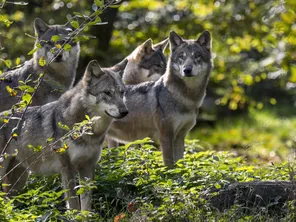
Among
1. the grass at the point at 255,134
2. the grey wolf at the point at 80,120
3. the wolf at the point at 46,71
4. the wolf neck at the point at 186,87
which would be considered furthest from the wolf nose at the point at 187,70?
the grass at the point at 255,134

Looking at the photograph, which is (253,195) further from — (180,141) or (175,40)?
(175,40)

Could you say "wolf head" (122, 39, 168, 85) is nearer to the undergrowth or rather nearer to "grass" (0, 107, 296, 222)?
"grass" (0, 107, 296, 222)

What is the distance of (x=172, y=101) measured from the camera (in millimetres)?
8797

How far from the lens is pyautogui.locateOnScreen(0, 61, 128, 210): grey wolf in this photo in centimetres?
693

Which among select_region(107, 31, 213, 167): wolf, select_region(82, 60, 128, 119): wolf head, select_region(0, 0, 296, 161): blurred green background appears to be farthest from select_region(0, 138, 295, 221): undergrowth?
select_region(0, 0, 296, 161): blurred green background

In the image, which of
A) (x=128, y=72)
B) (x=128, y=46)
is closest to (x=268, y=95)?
(x=128, y=46)

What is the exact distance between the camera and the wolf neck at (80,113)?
700 centimetres

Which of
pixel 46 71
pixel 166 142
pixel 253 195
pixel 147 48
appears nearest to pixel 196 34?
pixel 147 48

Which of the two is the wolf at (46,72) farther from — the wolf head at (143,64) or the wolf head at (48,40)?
the wolf head at (143,64)

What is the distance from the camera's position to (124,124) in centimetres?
892

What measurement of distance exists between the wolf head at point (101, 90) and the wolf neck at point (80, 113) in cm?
4

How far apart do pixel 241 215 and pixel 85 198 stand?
1648 mm

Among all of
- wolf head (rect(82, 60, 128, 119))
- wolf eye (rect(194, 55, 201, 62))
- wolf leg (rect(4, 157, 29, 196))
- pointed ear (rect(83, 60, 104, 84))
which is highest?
pointed ear (rect(83, 60, 104, 84))

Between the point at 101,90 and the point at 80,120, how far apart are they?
38cm
